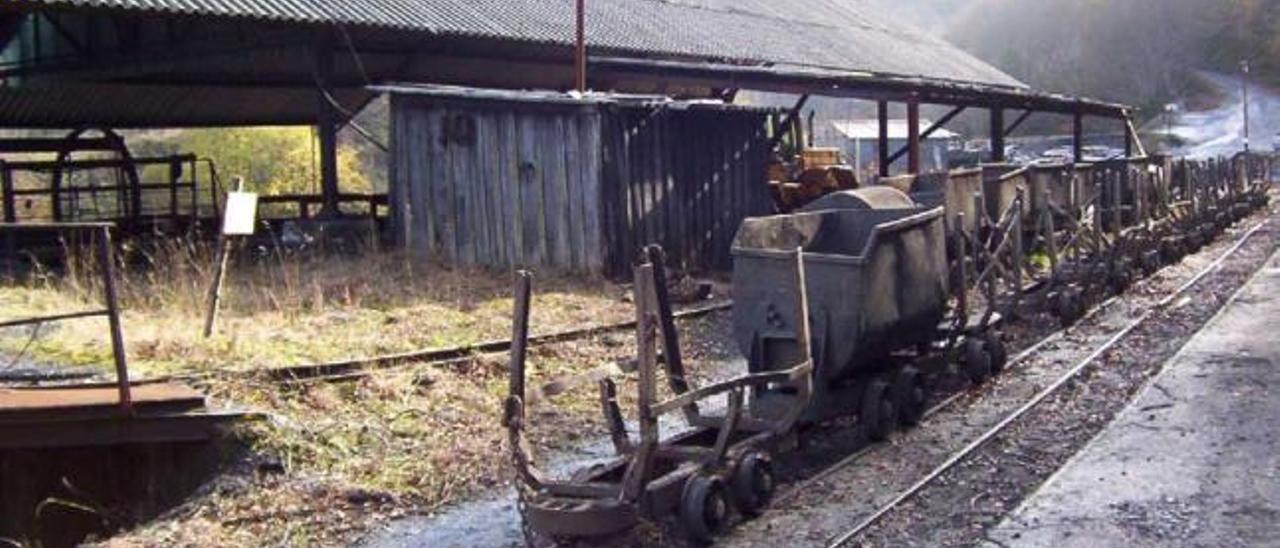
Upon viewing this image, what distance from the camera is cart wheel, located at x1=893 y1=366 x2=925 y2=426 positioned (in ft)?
33.2

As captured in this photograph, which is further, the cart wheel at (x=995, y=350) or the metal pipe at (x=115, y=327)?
the cart wheel at (x=995, y=350)

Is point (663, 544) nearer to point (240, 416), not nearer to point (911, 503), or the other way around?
point (911, 503)

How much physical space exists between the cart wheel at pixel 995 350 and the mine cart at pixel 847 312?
1.53 metres

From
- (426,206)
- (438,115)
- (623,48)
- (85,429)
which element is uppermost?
(623,48)

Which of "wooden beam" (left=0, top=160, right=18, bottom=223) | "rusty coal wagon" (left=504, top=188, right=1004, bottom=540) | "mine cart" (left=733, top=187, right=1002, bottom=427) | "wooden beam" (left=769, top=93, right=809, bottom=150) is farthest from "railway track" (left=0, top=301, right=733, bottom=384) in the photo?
"wooden beam" (left=0, top=160, right=18, bottom=223)

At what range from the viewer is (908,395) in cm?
1020

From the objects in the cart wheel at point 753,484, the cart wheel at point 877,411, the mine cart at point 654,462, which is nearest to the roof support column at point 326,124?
the cart wheel at point 877,411

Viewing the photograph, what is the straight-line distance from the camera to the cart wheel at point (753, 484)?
785 centimetres

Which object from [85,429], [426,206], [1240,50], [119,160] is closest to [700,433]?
[85,429]

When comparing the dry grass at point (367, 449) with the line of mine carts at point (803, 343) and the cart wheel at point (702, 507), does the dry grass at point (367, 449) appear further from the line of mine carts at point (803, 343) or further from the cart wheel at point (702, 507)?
the cart wheel at point (702, 507)

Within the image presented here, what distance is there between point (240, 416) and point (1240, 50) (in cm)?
9156

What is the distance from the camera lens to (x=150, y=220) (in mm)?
23688

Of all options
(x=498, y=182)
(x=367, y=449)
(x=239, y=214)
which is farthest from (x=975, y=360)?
(x=498, y=182)

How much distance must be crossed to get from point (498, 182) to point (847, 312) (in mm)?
9928
